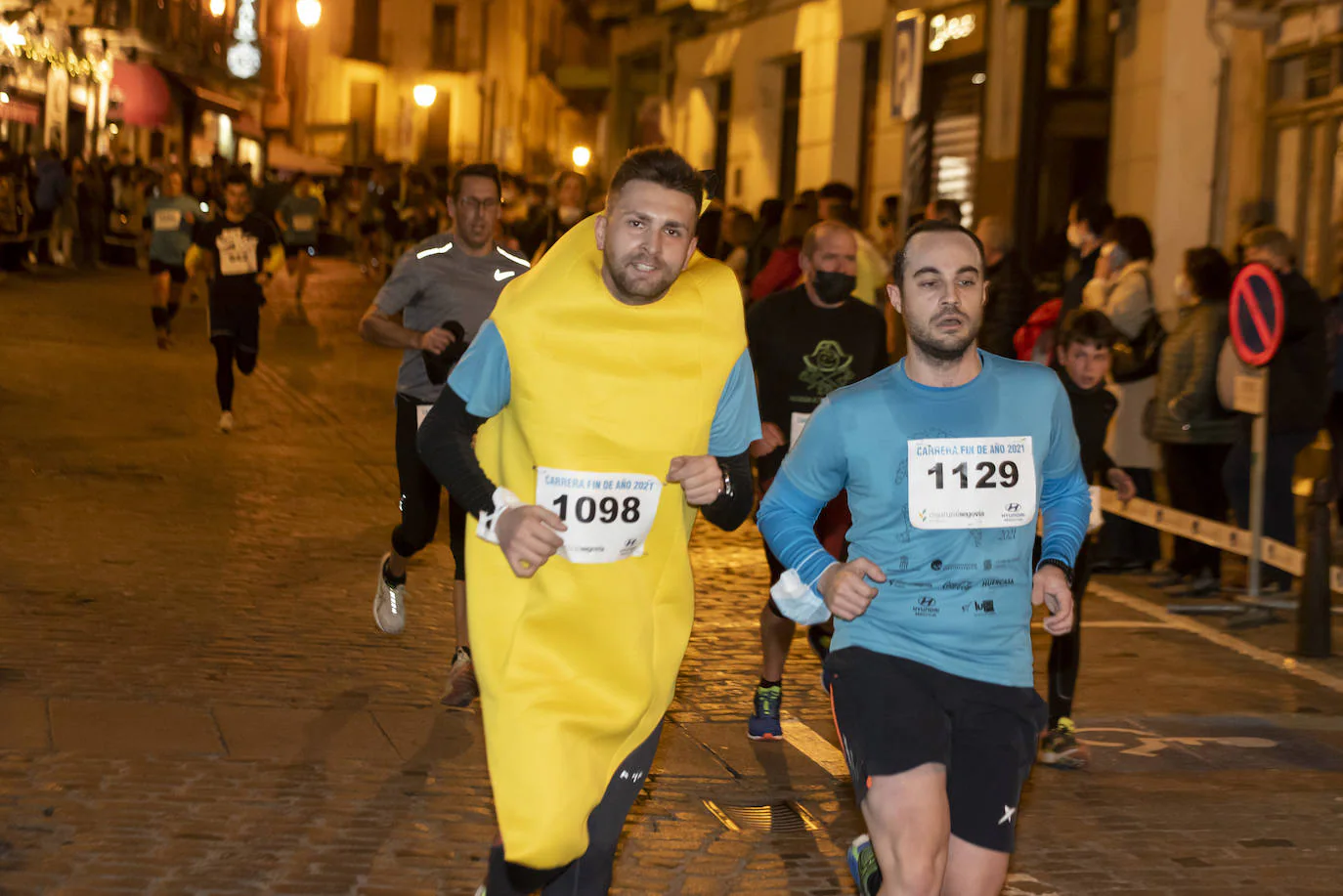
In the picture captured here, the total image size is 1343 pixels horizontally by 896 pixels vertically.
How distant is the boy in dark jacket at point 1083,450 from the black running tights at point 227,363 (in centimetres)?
849

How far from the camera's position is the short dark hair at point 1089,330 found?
22.8 ft

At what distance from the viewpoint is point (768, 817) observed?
605 centimetres

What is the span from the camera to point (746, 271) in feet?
51.5

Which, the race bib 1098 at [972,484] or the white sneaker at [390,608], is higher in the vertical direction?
the race bib 1098 at [972,484]

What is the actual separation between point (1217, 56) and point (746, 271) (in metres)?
4.86

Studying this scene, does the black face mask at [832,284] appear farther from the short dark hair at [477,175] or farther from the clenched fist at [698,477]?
the clenched fist at [698,477]

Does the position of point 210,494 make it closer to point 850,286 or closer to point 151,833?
point 850,286

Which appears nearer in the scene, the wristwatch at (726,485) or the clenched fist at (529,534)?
the clenched fist at (529,534)

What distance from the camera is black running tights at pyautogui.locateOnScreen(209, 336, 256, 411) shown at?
569 inches

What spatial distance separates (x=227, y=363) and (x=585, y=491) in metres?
10.9

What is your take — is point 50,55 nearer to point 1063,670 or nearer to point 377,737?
point 377,737

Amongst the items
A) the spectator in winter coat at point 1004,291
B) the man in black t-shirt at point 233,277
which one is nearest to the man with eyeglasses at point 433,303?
the spectator in winter coat at point 1004,291

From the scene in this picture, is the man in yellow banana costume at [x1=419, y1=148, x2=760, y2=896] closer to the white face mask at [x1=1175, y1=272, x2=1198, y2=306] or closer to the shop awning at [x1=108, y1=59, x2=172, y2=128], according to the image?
the white face mask at [x1=1175, y1=272, x2=1198, y2=306]

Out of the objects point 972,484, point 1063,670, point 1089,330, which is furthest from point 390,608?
point 972,484
